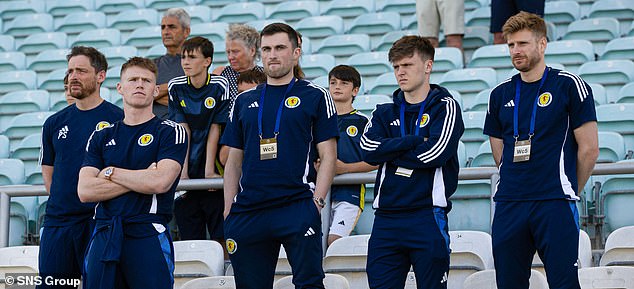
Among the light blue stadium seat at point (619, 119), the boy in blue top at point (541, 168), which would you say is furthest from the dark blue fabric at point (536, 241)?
the light blue stadium seat at point (619, 119)

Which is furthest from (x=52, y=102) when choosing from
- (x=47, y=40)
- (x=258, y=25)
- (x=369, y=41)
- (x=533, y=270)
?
(x=533, y=270)

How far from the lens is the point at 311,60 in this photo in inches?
350

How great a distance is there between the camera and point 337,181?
19.0 feet

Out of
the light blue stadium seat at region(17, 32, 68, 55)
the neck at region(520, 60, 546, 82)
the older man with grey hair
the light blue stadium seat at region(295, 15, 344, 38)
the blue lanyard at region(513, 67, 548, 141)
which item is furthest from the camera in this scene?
the light blue stadium seat at region(17, 32, 68, 55)

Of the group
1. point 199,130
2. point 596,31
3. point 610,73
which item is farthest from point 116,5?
point 610,73

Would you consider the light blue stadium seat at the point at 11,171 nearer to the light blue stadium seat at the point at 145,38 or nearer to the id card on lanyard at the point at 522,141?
the light blue stadium seat at the point at 145,38

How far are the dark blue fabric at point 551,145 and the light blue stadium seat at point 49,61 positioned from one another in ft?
20.4

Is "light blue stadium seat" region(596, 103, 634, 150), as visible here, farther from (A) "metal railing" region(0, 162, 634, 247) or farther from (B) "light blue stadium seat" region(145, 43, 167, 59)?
(B) "light blue stadium seat" region(145, 43, 167, 59)

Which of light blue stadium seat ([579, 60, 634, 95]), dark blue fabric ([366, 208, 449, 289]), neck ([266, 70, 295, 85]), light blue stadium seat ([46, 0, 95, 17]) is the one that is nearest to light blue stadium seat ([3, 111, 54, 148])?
light blue stadium seat ([46, 0, 95, 17])

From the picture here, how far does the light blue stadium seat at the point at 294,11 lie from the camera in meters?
10.3

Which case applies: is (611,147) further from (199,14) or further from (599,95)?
(199,14)

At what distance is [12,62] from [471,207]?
5.60 metres

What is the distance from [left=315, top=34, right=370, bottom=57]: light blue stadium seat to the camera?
931cm

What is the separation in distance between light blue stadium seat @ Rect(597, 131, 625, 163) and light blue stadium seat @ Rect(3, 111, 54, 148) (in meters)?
4.65
